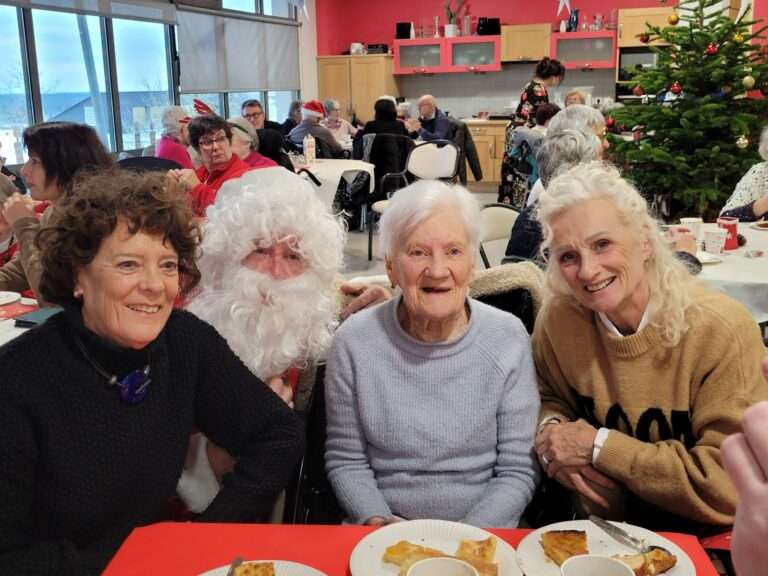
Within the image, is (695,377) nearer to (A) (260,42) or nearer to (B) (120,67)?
(B) (120,67)

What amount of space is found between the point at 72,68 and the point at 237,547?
708 cm

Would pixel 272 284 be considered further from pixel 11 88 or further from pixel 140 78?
pixel 140 78

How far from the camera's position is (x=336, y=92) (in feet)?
40.0

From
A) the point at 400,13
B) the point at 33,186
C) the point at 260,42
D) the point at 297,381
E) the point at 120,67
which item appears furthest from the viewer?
the point at 400,13

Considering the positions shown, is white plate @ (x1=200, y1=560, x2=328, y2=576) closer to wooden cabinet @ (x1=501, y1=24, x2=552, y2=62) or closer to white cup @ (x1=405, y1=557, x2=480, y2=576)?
white cup @ (x1=405, y1=557, x2=480, y2=576)

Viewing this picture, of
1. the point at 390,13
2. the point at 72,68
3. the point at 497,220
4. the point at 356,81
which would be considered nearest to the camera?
the point at 497,220

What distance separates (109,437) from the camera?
144 cm

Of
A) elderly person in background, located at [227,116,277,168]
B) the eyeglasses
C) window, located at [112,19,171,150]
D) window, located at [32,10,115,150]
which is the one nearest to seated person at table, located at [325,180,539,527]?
the eyeglasses

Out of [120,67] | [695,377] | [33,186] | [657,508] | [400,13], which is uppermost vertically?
[400,13]

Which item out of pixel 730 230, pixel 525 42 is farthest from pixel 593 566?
pixel 525 42

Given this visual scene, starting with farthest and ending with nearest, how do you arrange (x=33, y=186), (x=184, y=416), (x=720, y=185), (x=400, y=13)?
(x=400, y=13) < (x=720, y=185) < (x=33, y=186) < (x=184, y=416)

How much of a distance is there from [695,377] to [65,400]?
1.31 m

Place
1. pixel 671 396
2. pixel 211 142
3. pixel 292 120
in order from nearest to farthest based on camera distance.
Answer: pixel 671 396
pixel 211 142
pixel 292 120

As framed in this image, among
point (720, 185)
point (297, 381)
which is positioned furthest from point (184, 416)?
point (720, 185)
